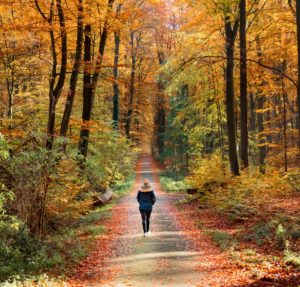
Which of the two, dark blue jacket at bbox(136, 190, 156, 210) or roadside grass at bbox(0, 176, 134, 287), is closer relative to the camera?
roadside grass at bbox(0, 176, 134, 287)

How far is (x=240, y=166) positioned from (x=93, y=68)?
315 inches

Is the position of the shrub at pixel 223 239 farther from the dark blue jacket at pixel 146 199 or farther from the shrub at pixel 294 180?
the shrub at pixel 294 180

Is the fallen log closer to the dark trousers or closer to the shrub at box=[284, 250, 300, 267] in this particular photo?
the dark trousers

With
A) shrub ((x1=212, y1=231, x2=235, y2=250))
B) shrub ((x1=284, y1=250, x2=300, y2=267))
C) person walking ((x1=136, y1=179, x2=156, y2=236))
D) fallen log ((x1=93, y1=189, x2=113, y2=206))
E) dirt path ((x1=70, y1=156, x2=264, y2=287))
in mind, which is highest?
person walking ((x1=136, y1=179, x2=156, y2=236))

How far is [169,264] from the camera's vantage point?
8820 millimetres

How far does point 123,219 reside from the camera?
52.3ft

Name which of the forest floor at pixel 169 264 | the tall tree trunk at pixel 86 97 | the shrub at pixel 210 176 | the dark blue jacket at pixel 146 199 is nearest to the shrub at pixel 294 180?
the shrub at pixel 210 176

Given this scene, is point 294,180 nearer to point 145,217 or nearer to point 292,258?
point 145,217

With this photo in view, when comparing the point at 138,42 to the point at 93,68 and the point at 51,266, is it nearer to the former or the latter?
the point at 93,68

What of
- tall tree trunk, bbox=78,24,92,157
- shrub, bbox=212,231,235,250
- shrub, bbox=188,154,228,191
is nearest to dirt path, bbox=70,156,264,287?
shrub, bbox=212,231,235,250

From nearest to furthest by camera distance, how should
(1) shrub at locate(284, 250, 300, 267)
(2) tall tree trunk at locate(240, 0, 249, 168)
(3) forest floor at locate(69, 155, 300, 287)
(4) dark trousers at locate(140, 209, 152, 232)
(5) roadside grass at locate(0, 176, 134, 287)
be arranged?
1. (5) roadside grass at locate(0, 176, 134, 287)
2. (3) forest floor at locate(69, 155, 300, 287)
3. (1) shrub at locate(284, 250, 300, 267)
4. (4) dark trousers at locate(140, 209, 152, 232)
5. (2) tall tree trunk at locate(240, 0, 249, 168)

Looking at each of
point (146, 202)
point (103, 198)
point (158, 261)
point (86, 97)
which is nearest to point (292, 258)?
point (158, 261)

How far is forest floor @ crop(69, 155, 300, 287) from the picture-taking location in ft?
24.9

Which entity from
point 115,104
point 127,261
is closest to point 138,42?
point 115,104
